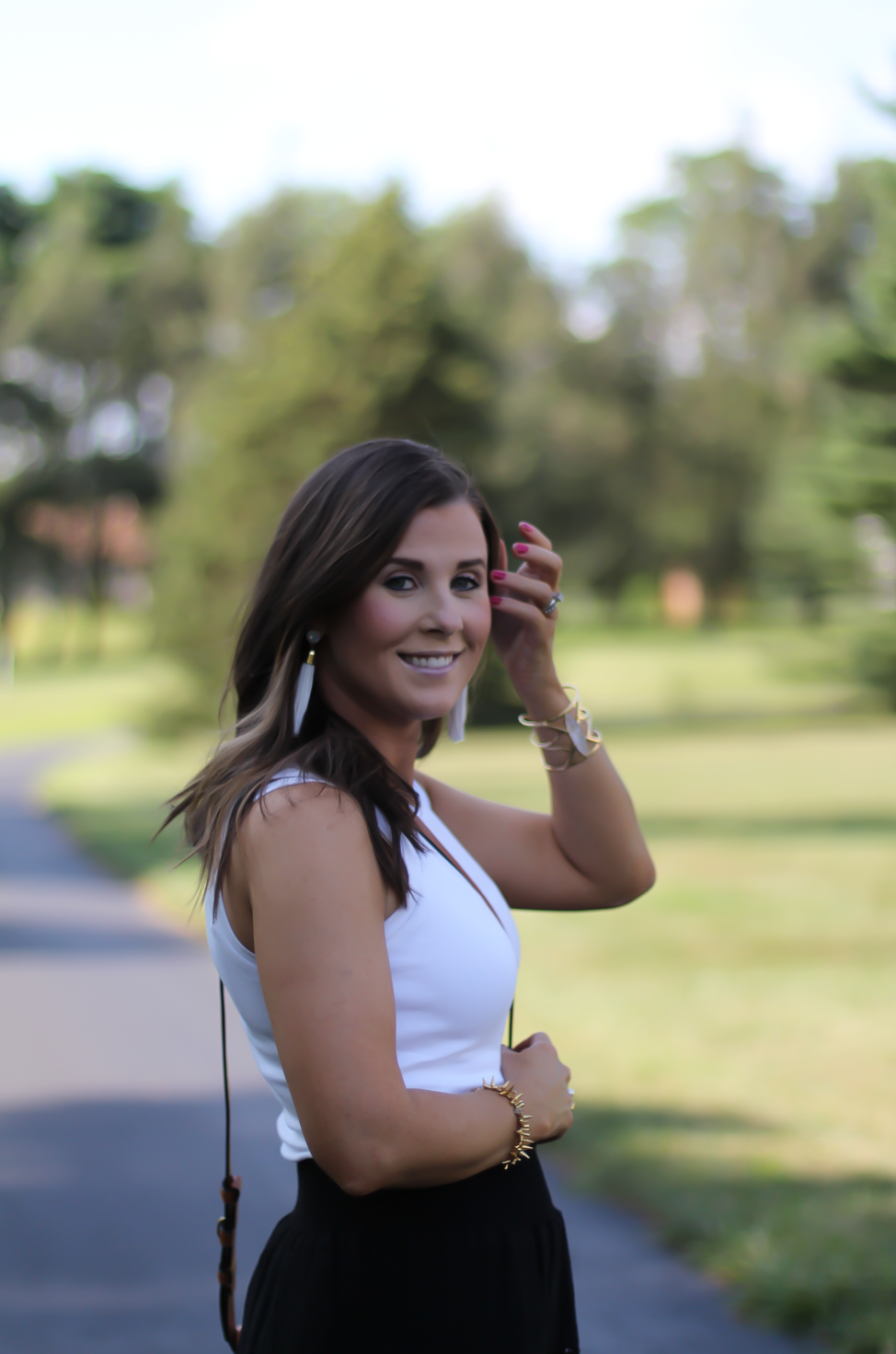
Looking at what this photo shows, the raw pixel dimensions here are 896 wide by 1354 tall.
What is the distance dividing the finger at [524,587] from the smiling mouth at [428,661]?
1.08 ft

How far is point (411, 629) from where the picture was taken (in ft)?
6.14

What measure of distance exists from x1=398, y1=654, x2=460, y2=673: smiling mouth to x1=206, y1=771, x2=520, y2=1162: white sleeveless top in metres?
0.24

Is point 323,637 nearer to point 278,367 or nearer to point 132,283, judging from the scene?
point 278,367

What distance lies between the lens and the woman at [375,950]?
160 centimetres

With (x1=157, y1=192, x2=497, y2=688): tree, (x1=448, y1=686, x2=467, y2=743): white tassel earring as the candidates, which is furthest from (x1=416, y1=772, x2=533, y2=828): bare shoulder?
(x1=157, y1=192, x2=497, y2=688): tree

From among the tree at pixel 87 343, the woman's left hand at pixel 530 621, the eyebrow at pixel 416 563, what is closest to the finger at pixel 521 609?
the woman's left hand at pixel 530 621

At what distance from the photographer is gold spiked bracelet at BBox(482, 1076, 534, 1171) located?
181 cm

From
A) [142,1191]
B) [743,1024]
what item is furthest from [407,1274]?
[743,1024]

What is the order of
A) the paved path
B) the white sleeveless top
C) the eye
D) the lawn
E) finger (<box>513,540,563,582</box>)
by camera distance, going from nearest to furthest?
1. the white sleeveless top
2. the eye
3. finger (<box>513,540,563,582</box>)
4. the paved path
5. the lawn

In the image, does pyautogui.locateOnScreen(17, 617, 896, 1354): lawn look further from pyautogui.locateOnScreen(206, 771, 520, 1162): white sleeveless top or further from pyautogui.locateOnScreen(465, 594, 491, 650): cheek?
pyautogui.locateOnScreen(465, 594, 491, 650): cheek

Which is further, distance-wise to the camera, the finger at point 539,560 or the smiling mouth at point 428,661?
the finger at point 539,560

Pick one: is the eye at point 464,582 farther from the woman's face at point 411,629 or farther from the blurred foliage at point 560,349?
the blurred foliage at point 560,349

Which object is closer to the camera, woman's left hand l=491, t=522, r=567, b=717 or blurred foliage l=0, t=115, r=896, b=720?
woman's left hand l=491, t=522, r=567, b=717

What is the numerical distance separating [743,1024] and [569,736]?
5740 mm
